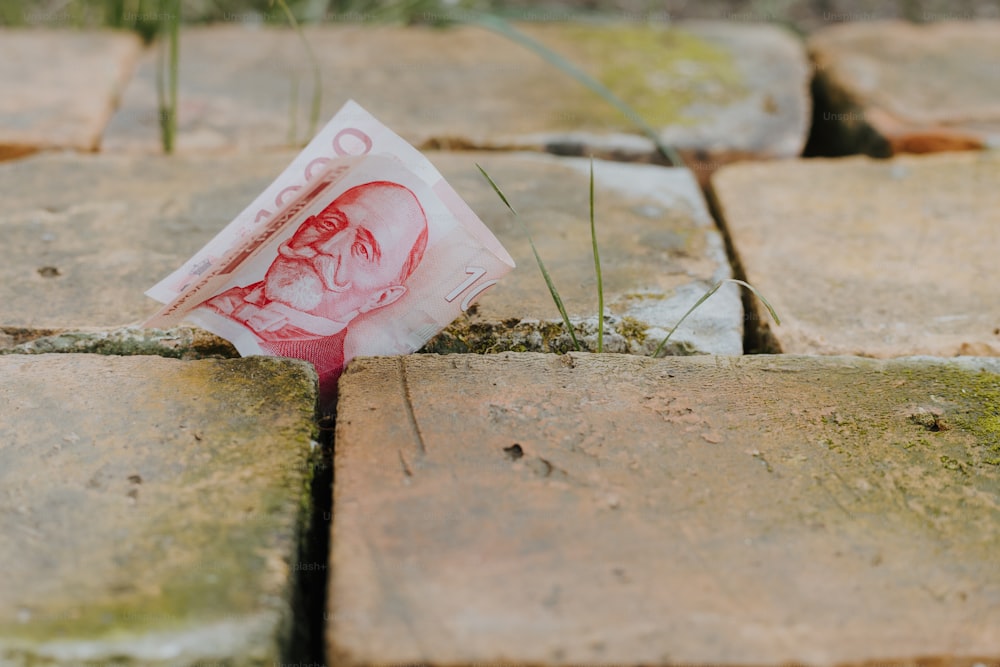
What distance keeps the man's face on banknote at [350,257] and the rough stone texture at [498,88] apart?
709 millimetres

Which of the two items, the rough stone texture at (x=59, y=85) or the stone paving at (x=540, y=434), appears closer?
the stone paving at (x=540, y=434)

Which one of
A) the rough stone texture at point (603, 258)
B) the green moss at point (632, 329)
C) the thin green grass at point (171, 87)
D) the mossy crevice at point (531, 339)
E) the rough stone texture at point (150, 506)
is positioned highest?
the thin green grass at point (171, 87)

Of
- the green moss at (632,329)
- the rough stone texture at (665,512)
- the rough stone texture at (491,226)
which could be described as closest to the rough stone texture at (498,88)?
the rough stone texture at (491,226)

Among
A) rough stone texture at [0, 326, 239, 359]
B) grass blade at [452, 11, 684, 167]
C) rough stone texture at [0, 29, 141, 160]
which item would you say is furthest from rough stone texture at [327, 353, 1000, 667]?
rough stone texture at [0, 29, 141, 160]

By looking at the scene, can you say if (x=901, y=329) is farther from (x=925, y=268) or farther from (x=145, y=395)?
(x=145, y=395)

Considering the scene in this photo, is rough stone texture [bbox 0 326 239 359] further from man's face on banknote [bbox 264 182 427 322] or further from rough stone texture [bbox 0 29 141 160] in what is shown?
rough stone texture [bbox 0 29 141 160]

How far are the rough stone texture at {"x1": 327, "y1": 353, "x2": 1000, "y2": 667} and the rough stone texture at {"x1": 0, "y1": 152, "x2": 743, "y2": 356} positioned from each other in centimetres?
13

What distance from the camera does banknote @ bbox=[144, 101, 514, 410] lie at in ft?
3.52

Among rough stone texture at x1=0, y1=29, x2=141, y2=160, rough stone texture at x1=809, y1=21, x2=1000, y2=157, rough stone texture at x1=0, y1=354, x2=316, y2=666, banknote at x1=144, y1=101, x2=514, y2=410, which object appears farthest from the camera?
rough stone texture at x1=809, y1=21, x2=1000, y2=157

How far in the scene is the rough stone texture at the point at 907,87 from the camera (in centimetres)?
184

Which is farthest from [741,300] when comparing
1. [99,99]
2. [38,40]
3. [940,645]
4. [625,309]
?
[38,40]

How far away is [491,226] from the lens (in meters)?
1.45

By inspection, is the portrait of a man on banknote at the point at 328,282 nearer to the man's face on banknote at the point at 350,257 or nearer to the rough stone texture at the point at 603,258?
the man's face on banknote at the point at 350,257

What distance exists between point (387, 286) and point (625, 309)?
0.32m
